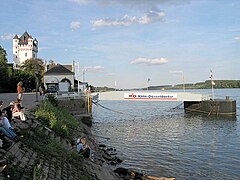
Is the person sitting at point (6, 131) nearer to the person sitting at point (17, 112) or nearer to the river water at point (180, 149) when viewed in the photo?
the person sitting at point (17, 112)

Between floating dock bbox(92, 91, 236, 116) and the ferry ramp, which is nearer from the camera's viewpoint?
floating dock bbox(92, 91, 236, 116)

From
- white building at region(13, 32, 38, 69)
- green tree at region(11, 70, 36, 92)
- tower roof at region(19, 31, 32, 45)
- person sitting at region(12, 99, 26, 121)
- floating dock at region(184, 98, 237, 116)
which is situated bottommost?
floating dock at region(184, 98, 237, 116)

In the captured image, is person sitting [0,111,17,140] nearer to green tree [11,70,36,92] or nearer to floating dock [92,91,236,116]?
floating dock [92,91,236,116]

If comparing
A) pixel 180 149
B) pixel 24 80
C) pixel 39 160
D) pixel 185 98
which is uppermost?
pixel 24 80

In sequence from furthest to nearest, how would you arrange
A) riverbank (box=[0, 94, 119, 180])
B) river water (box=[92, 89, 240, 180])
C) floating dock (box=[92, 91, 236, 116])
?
floating dock (box=[92, 91, 236, 116]), river water (box=[92, 89, 240, 180]), riverbank (box=[0, 94, 119, 180])

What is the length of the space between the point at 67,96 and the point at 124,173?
27894 millimetres

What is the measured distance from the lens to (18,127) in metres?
13.7

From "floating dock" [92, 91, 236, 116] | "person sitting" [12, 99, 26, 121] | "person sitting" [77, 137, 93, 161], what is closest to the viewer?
"person sitting" [77, 137, 93, 161]

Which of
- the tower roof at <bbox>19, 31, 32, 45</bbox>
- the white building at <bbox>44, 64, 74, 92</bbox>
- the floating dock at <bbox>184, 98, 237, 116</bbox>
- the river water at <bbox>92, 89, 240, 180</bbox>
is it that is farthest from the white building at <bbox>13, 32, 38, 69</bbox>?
the river water at <bbox>92, 89, 240, 180</bbox>

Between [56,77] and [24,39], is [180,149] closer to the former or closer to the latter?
[56,77]

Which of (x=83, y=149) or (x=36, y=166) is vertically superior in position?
(x=36, y=166)

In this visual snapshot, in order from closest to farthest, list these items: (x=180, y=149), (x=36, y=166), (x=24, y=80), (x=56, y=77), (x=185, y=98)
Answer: (x=36, y=166) < (x=180, y=149) < (x=185, y=98) < (x=24, y=80) < (x=56, y=77)

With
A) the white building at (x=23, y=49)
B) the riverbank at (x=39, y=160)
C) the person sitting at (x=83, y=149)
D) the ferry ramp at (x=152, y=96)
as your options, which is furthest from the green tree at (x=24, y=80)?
the riverbank at (x=39, y=160)

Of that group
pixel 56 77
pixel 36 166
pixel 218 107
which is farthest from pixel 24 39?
pixel 36 166
